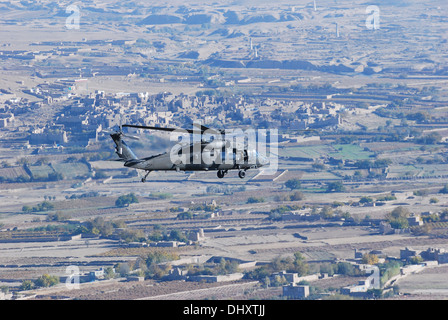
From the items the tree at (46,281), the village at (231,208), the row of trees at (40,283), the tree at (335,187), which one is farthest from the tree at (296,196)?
the row of trees at (40,283)

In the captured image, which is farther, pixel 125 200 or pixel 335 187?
pixel 335 187

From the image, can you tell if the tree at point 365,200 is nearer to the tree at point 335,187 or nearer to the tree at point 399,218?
the tree at point 399,218

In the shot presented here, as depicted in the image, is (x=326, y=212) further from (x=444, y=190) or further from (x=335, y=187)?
(x=444, y=190)

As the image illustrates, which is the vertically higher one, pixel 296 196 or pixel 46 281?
pixel 296 196

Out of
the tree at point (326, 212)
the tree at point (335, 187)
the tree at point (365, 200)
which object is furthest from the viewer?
the tree at point (335, 187)

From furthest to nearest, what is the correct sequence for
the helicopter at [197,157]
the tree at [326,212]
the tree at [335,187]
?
the tree at [335,187]
the tree at [326,212]
the helicopter at [197,157]

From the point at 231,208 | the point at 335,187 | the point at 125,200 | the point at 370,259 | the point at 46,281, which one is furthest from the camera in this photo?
the point at 335,187

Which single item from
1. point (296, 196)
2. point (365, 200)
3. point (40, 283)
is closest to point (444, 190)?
point (365, 200)
